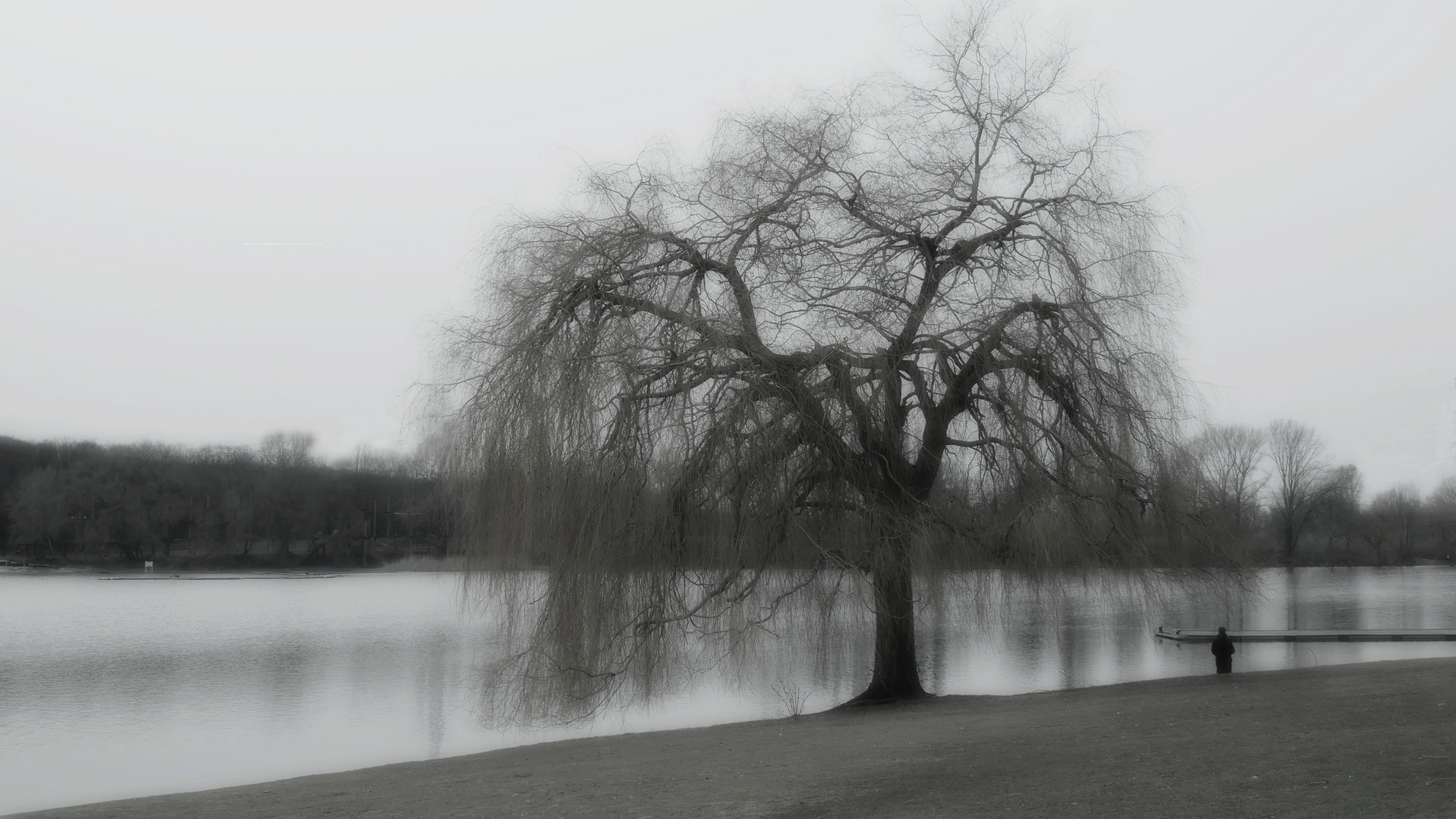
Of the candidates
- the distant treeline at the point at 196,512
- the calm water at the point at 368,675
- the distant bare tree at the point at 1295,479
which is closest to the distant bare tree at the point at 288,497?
the distant treeline at the point at 196,512

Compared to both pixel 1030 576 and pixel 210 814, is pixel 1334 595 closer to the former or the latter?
pixel 1030 576

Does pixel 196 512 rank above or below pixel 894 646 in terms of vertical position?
above

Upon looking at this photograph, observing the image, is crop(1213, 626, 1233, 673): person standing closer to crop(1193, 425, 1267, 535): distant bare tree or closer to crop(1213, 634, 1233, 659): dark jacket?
crop(1213, 634, 1233, 659): dark jacket

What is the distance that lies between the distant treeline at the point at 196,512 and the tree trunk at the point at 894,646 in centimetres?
6291

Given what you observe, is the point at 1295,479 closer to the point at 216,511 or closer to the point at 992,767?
the point at 992,767

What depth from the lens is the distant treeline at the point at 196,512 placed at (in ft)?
249

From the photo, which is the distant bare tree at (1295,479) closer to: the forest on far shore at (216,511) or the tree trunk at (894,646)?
the forest on far shore at (216,511)

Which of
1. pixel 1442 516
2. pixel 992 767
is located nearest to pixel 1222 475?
pixel 992 767

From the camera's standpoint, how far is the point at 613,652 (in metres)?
11.8

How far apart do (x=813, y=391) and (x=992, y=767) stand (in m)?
4.96

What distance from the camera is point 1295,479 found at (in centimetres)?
4994

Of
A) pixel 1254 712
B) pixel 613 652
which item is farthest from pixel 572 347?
pixel 1254 712

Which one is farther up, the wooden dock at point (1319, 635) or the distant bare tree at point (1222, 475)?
the distant bare tree at point (1222, 475)

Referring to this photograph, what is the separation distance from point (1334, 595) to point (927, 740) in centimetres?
3926
